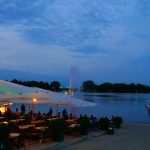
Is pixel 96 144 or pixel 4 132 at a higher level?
pixel 4 132

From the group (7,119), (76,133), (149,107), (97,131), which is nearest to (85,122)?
(76,133)

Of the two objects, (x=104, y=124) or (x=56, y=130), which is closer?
(x=56, y=130)

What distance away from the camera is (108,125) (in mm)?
22750

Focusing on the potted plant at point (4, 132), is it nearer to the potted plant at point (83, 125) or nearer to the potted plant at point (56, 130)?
the potted plant at point (56, 130)

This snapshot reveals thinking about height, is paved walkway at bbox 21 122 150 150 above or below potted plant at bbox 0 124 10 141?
below

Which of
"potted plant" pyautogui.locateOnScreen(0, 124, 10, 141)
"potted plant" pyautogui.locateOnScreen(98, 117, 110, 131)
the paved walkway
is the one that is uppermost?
"potted plant" pyautogui.locateOnScreen(0, 124, 10, 141)

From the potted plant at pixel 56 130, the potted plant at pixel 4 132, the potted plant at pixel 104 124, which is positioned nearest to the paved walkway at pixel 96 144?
the potted plant at pixel 56 130

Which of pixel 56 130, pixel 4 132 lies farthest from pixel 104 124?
pixel 4 132

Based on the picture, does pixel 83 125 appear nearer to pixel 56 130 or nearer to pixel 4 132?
pixel 56 130

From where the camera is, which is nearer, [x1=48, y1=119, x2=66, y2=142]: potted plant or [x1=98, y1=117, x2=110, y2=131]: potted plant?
[x1=48, y1=119, x2=66, y2=142]: potted plant

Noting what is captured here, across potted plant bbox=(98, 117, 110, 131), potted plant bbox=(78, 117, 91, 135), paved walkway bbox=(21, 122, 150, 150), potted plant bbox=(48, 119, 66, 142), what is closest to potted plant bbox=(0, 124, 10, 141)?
paved walkway bbox=(21, 122, 150, 150)

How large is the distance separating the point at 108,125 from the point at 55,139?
6707 millimetres

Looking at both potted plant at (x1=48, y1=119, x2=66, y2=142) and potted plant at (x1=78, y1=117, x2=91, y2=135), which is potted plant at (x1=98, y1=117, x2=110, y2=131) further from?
potted plant at (x1=48, y1=119, x2=66, y2=142)

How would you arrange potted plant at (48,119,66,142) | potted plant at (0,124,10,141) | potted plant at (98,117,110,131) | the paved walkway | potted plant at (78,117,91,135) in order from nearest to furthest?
potted plant at (0,124,10,141) → the paved walkway → potted plant at (48,119,66,142) → potted plant at (78,117,91,135) → potted plant at (98,117,110,131)
